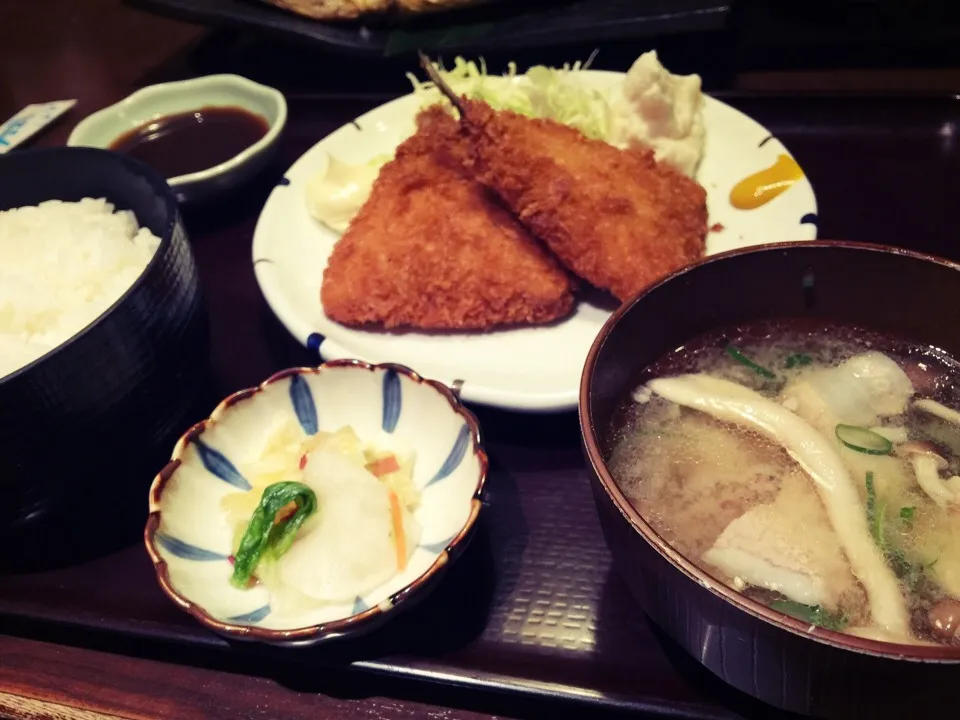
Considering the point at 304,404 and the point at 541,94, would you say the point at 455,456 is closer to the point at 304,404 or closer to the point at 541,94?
the point at 304,404

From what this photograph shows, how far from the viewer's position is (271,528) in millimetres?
1260

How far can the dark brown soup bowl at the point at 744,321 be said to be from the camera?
75 centimetres

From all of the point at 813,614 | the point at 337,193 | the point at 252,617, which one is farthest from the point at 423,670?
the point at 337,193

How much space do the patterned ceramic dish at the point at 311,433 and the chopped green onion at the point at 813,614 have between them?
48 centimetres

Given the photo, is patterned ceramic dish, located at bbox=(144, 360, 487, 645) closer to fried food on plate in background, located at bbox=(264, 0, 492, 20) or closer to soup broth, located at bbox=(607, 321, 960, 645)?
soup broth, located at bbox=(607, 321, 960, 645)

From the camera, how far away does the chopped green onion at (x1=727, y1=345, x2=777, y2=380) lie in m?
1.13

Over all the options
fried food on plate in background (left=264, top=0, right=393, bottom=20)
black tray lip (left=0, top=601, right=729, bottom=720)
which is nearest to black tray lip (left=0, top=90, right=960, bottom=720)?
black tray lip (left=0, top=601, right=729, bottom=720)

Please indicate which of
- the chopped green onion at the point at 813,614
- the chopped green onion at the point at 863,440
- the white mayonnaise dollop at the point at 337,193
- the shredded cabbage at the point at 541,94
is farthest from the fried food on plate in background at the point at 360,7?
the chopped green onion at the point at 813,614

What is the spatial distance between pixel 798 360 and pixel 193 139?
78.7 inches

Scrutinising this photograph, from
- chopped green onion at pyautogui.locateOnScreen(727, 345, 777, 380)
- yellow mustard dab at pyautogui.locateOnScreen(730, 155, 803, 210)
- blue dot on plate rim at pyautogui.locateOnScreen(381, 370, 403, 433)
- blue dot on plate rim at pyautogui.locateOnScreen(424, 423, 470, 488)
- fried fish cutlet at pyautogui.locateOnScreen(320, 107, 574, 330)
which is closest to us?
chopped green onion at pyautogui.locateOnScreen(727, 345, 777, 380)

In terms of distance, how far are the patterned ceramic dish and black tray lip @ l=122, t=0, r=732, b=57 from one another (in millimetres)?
1508

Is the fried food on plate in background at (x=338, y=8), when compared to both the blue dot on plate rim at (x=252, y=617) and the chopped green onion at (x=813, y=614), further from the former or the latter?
the chopped green onion at (x=813, y=614)

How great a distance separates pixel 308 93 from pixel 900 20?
2.02 m

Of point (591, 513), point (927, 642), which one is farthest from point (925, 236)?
point (927, 642)
